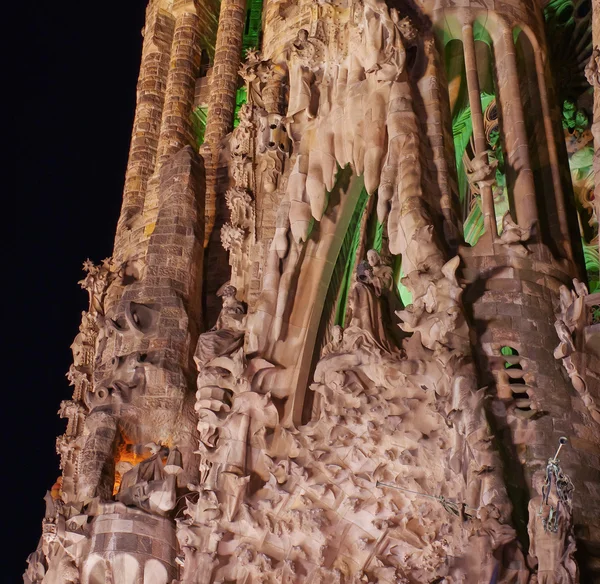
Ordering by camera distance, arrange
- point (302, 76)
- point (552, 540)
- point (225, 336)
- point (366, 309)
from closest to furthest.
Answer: point (552, 540)
point (366, 309)
point (225, 336)
point (302, 76)

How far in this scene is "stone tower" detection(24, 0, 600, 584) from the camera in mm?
13961

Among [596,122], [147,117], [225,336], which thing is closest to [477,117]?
[596,122]

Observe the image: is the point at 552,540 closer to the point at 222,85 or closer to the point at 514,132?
the point at 514,132

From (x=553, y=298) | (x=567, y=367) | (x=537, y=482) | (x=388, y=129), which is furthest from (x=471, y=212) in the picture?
(x=537, y=482)

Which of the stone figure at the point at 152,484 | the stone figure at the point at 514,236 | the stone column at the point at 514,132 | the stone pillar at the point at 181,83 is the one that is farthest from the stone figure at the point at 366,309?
the stone pillar at the point at 181,83

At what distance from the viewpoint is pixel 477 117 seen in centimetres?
1719

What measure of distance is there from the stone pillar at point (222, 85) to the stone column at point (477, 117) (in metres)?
8.26

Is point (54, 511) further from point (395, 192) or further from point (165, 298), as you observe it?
Answer: point (395, 192)

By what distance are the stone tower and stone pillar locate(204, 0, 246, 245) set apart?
1063 mm

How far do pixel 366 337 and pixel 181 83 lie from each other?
13.9 m

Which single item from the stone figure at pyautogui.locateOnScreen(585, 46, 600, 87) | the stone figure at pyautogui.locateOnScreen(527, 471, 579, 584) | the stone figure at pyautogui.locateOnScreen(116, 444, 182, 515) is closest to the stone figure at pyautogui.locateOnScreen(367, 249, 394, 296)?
the stone figure at pyautogui.locateOnScreen(585, 46, 600, 87)

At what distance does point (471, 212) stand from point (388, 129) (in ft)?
11.0

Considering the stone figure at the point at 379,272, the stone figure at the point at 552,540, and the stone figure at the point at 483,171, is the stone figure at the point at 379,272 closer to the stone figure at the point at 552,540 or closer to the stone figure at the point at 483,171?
the stone figure at the point at 483,171

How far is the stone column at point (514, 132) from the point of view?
1647cm
